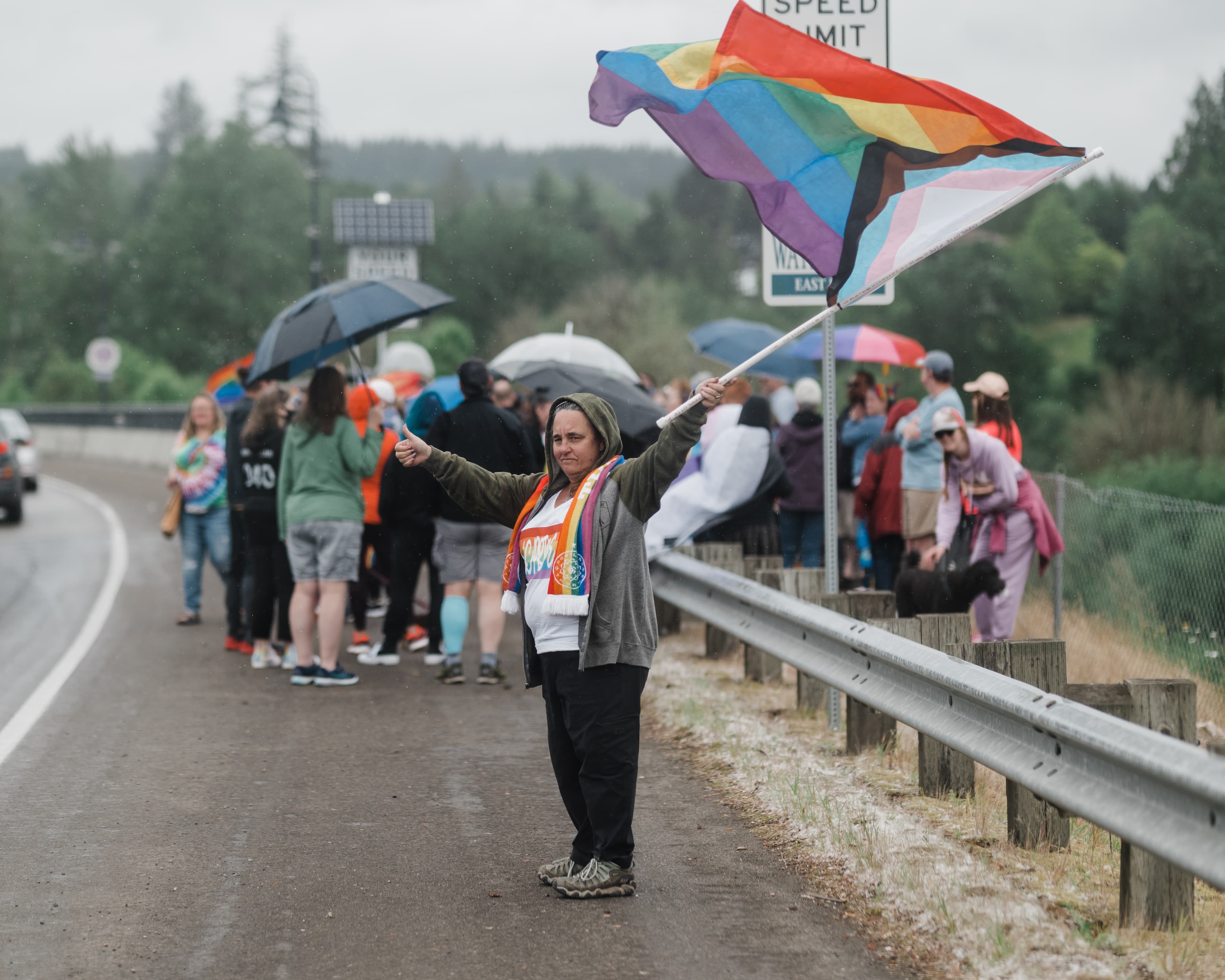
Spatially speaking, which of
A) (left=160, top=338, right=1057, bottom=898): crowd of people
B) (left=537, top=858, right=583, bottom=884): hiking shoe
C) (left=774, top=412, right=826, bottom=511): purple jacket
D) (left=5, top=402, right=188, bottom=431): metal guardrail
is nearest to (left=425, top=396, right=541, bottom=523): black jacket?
(left=160, top=338, right=1057, bottom=898): crowd of people

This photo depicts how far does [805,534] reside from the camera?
12773 millimetres

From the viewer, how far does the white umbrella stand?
13625mm

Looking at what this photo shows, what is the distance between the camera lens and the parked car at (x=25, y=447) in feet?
92.3

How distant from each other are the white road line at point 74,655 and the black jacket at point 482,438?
9.20ft

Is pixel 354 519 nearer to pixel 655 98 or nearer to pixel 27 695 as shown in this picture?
pixel 27 695

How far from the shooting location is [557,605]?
5.32m

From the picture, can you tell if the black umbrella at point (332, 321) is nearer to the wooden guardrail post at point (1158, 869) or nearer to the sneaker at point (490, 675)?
the sneaker at point (490, 675)

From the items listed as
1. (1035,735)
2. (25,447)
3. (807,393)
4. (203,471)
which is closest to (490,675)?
(203,471)

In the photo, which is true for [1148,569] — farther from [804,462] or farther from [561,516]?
[561,516]

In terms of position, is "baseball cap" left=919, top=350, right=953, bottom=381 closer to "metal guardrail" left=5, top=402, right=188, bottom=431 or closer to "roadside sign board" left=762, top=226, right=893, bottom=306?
"roadside sign board" left=762, top=226, right=893, bottom=306

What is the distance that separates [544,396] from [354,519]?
2.35 metres

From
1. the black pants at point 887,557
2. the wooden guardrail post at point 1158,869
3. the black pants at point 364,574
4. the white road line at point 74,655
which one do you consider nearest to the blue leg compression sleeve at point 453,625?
the black pants at point 364,574

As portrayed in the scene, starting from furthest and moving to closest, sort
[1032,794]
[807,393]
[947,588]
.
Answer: [807,393]
[947,588]
[1032,794]

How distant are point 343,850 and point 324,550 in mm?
4086
